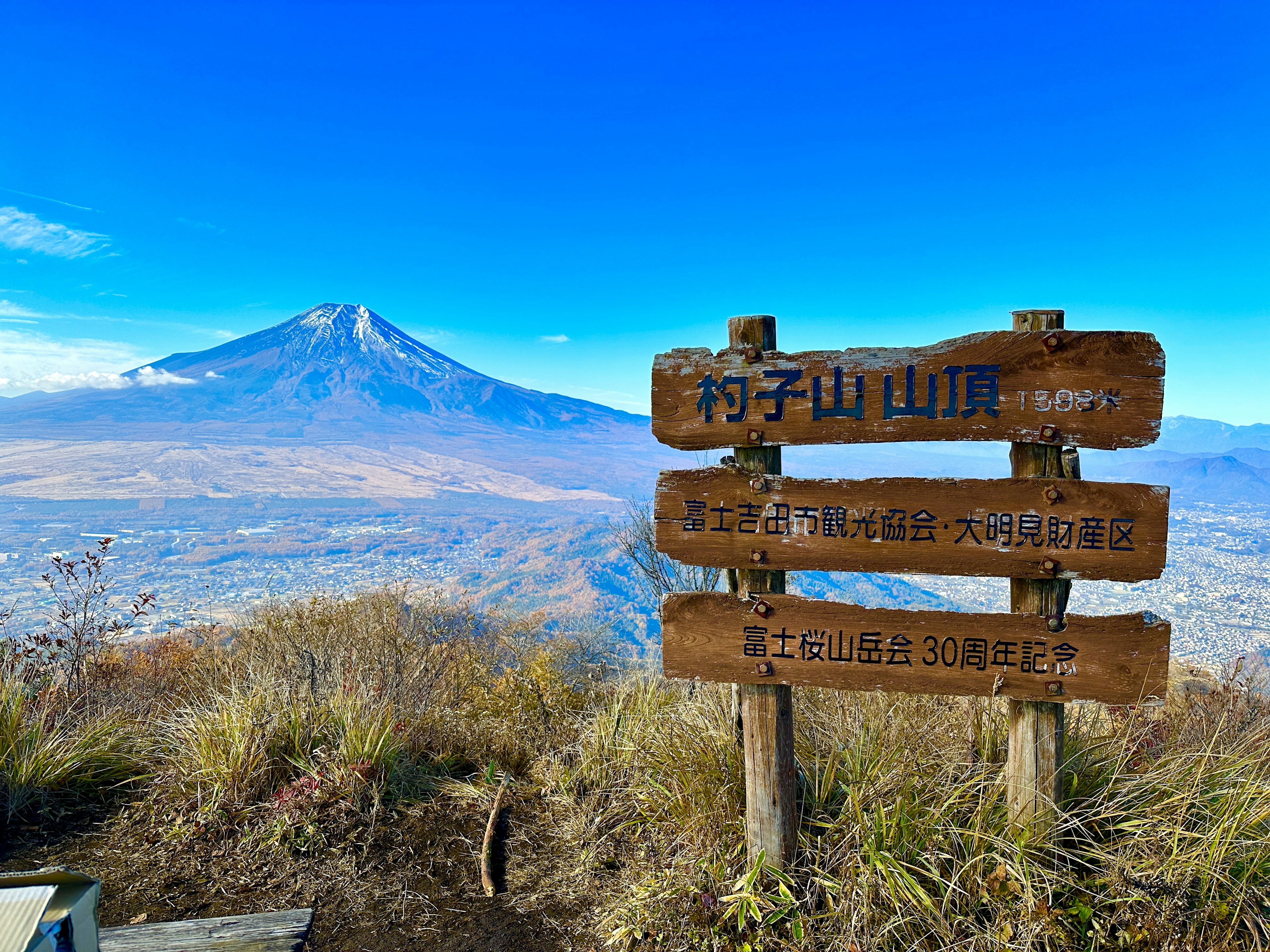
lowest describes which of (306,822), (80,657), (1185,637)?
(1185,637)

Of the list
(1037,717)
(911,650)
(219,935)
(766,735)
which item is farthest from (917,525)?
(219,935)

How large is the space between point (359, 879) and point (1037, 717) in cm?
344

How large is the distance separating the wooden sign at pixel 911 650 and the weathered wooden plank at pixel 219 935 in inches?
71.3

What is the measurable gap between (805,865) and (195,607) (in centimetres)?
638

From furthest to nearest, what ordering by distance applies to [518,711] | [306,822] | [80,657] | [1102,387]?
[80,657] < [518,711] < [306,822] < [1102,387]

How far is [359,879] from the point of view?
3.54 meters

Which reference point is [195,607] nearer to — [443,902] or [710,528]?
[443,902]

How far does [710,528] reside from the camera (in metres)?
3.30

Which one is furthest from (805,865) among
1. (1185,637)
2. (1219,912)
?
(1185,637)

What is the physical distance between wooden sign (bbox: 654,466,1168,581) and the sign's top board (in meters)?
0.21

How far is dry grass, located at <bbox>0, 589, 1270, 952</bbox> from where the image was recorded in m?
2.83

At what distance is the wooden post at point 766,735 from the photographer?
3244 millimetres

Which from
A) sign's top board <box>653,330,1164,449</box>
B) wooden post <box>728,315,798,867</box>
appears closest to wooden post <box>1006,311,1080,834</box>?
sign's top board <box>653,330,1164,449</box>

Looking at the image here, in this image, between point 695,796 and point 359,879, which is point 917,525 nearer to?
point 695,796
